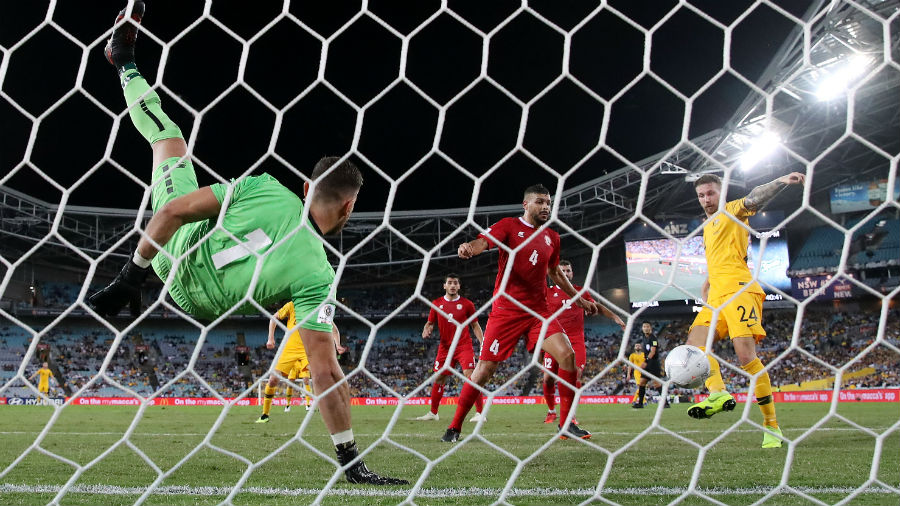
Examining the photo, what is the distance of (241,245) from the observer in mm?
2273

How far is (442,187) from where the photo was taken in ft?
71.1

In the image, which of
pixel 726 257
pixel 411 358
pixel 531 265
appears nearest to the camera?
pixel 726 257

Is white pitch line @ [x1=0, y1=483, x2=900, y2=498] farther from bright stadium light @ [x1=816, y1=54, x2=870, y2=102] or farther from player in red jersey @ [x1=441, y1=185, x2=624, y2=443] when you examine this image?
bright stadium light @ [x1=816, y1=54, x2=870, y2=102]

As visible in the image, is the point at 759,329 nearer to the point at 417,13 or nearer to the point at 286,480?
the point at 286,480

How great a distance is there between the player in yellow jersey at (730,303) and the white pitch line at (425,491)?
4.09ft

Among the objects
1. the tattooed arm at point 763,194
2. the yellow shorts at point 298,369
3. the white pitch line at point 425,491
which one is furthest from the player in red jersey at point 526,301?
the yellow shorts at point 298,369

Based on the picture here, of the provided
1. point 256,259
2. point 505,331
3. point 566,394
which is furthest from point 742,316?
point 256,259

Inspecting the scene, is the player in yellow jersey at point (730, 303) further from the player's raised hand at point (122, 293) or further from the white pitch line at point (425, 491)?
the player's raised hand at point (122, 293)

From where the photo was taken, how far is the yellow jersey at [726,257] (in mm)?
3926

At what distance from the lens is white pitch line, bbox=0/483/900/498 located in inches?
90.5

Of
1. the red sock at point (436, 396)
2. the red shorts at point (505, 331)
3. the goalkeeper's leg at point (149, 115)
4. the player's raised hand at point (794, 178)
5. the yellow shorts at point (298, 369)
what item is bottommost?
the red sock at point (436, 396)

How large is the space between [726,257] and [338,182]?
2.65 m

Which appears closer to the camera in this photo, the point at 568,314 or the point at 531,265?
the point at 531,265

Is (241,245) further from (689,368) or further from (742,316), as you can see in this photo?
(742,316)
